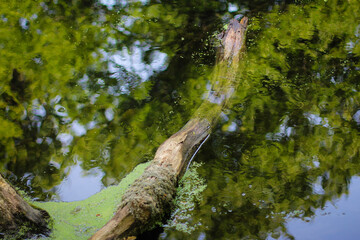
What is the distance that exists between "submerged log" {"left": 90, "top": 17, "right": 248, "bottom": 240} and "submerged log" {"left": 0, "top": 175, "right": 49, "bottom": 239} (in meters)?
0.48

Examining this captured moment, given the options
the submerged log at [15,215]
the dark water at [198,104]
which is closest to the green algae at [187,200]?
the dark water at [198,104]

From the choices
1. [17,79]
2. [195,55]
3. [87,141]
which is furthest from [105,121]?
[195,55]

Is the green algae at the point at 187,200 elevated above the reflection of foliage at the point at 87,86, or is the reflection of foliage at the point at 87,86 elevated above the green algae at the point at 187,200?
the reflection of foliage at the point at 87,86

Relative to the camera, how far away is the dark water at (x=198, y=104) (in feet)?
10.2

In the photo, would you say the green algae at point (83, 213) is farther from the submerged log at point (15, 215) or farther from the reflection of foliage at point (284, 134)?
the reflection of foliage at point (284, 134)

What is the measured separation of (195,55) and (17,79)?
2.48m

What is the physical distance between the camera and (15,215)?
252 centimetres

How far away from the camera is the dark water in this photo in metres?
3.12

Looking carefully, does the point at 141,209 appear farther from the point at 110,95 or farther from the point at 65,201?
the point at 110,95

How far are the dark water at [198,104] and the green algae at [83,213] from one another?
161mm

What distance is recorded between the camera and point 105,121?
4.28m

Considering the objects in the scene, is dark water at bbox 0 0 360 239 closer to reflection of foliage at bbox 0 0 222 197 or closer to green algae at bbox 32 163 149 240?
reflection of foliage at bbox 0 0 222 197

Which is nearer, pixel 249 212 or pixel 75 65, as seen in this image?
pixel 249 212

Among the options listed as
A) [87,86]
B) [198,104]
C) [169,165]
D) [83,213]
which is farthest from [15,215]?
[87,86]
